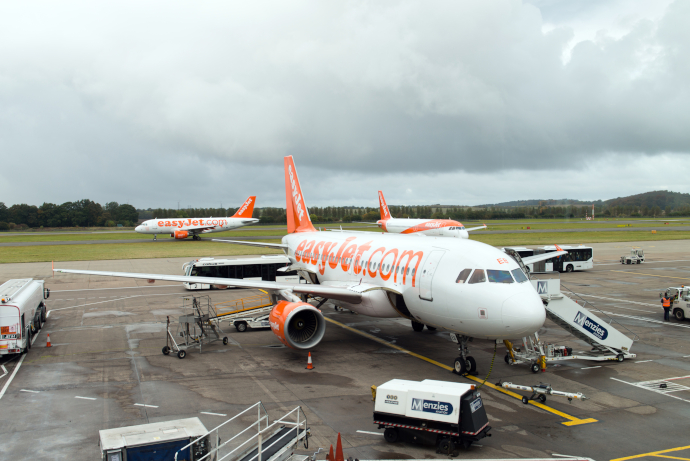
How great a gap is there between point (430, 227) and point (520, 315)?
2406 inches

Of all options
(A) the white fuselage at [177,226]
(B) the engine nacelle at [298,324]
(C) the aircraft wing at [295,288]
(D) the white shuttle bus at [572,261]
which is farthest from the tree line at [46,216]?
(B) the engine nacelle at [298,324]

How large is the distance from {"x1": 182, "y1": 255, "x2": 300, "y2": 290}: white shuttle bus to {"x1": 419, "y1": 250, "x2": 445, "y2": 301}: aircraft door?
22.5 meters

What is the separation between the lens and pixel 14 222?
184625 millimetres

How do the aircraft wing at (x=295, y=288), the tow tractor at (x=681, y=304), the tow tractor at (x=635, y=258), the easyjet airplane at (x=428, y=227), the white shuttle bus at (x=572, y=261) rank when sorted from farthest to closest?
the easyjet airplane at (x=428, y=227) < the tow tractor at (x=635, y=258) < the white shuttle bus at (x=572, y=261) < the tow tractor at (x=681, y=304) < the aircraft wing at (x=295, y=288)

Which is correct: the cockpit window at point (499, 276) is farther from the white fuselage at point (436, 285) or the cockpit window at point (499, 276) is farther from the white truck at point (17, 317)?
the white truck at point (17, 317)

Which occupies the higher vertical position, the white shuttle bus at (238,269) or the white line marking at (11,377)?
the white shuttle bus at (238,269)

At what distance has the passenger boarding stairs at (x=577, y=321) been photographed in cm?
2100

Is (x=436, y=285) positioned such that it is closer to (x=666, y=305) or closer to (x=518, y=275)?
(x=518, y=275)

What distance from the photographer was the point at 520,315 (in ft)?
53.5

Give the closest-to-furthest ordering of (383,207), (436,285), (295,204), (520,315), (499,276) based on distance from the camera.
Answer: (520,315) < (499,276) < (436,285) < (295,204) < (383,207)

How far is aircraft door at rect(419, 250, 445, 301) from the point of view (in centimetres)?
1898

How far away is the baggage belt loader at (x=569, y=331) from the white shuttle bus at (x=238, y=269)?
23.0 metres

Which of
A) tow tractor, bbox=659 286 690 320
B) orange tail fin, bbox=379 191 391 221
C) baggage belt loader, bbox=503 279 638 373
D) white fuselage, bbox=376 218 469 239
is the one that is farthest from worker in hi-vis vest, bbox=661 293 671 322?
orange tail fin, bbox=379 191 391 221

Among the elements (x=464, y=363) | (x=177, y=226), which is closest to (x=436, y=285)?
(x=464, y=363)
